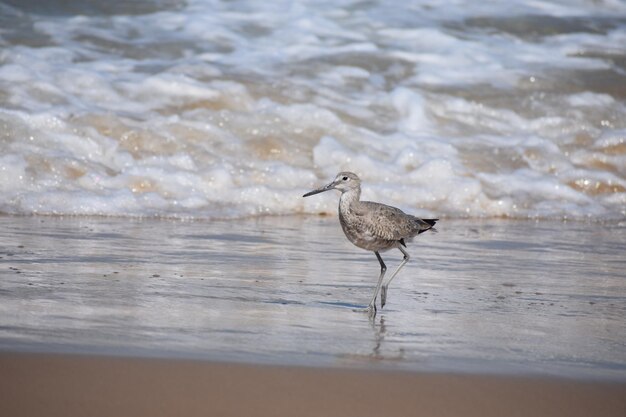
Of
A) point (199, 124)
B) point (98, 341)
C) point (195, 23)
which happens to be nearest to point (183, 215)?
point (199, 124)

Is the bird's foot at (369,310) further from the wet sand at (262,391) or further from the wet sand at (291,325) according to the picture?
the wet sand at (262,391)

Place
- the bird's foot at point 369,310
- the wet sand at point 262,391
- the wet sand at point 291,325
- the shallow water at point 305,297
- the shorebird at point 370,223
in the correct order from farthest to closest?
the shorebird at point 370,223
the bird's foot at point 369,310
the shallow water at point 305,297
the wet sand at point 291,325
the wet sand at point 262,391

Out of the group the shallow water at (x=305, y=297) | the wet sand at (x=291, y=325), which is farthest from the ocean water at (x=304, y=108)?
the wet sand at (x=291, y=325)

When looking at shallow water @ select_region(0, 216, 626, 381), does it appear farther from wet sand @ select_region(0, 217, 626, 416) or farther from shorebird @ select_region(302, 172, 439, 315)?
shorebird @ select_region(302, 172, 439, 315)

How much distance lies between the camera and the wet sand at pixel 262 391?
10.8ft

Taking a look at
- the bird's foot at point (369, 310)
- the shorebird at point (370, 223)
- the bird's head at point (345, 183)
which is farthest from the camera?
the bird's head at point (345, 183)

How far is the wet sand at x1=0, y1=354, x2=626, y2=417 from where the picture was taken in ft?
10.8

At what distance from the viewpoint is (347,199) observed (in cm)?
562

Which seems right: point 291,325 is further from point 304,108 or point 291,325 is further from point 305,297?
point 304,108

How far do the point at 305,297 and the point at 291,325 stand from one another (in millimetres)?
731

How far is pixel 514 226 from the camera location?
8562 mm

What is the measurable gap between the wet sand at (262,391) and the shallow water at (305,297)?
143mm

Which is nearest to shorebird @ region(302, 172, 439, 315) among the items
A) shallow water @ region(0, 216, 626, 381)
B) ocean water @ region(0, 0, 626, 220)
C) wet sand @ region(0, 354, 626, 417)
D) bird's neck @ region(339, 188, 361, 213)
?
bird's neck @ region(339, 188, 361, 213)

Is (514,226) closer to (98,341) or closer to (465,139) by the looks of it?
(465,139)
